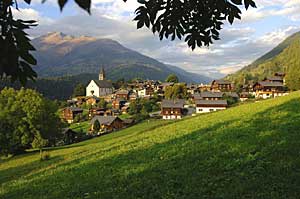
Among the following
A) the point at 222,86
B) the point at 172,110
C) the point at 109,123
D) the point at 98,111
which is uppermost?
the point at 222,86

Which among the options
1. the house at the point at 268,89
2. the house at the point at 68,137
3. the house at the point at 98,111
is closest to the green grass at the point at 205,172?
the house at the point at 68,137

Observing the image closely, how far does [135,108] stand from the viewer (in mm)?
115375

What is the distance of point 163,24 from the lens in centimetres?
637

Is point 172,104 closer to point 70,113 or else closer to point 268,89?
point 268,89

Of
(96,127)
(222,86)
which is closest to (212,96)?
(222,86)

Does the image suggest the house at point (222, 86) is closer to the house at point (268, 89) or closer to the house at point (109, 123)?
the house at point (268, 89)

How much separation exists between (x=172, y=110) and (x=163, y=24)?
9387 cm

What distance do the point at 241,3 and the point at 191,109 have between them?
111285 millimetres

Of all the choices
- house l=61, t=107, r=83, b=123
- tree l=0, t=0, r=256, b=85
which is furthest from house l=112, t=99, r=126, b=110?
tree l=0, t=0, r=256, b=85

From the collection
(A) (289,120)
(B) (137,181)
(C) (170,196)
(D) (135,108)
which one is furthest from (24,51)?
(D) (135,108)

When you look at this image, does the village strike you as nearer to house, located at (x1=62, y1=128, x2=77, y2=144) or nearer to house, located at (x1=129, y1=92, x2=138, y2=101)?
house, located at (x1=62, y1=128, x2=77, y2=144)

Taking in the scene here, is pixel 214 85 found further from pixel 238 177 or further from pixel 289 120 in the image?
pixel 238 177

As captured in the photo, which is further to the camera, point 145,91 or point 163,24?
point 145,91

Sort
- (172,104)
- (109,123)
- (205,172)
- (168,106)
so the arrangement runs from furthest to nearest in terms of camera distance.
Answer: (172,104), (168,106), (109,123), (205,172)
